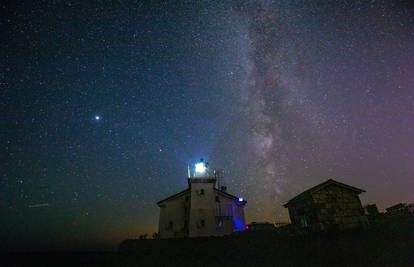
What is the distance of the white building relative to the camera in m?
35.6

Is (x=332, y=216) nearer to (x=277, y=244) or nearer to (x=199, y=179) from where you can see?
(x=277, y=244)

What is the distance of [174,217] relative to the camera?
37469 mm

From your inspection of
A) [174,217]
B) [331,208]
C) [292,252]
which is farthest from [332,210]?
[174,217]

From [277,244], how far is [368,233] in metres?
7.08

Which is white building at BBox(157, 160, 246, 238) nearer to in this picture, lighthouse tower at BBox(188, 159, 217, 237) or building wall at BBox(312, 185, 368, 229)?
lighthouse tower at BBox(188, 159, 217, 237)

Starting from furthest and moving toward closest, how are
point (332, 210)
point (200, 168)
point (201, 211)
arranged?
point (200, 168), point (201, 211), point (332, 210)

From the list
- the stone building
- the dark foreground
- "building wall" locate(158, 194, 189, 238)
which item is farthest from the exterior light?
the stone building

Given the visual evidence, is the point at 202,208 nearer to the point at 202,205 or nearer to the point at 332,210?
the point at 202,205

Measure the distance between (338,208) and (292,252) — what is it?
10354 mm

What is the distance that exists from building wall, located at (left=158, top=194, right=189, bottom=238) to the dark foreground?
44.2 ft

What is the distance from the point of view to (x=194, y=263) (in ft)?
52.2

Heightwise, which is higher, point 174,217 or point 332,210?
point 174,217

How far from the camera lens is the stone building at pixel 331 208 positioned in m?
22.1

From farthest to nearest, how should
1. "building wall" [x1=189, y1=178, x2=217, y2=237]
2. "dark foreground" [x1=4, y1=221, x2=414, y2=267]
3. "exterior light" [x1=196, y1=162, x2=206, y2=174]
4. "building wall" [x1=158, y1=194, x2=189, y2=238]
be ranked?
1. "exterior light" [x1=196, y1=162, x2=206, y2=174]
2. "building wall" [x1=158, y1=194, x2=189, y2=238]
3. "building wall" [x1=189, y1=178, x2=217, y2=237]
4. "dark foreground" [x1=4, y1=221, x2=414, y2=267]
